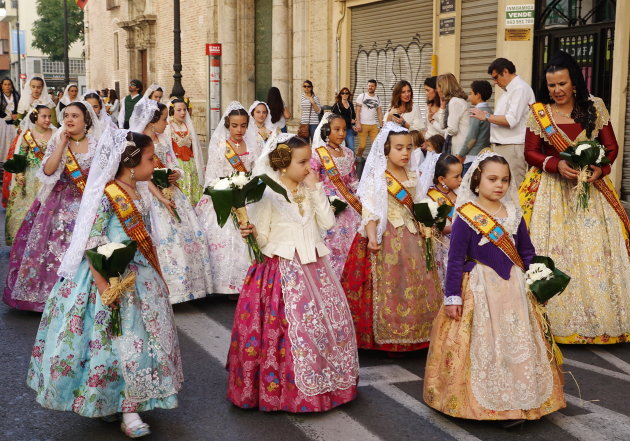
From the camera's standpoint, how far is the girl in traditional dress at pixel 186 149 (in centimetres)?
959

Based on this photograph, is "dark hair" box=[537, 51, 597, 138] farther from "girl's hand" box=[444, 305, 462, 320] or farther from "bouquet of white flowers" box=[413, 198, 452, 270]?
"girl's hand" box=[444, 305, 462, 320]

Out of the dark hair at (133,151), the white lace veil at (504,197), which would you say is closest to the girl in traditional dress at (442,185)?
the white lace veil at (504,197)

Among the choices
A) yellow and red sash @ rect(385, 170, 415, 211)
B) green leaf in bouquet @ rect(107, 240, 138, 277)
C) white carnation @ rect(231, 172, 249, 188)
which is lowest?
green leaf in bouquet @ rect(107, 240, 138, 277)

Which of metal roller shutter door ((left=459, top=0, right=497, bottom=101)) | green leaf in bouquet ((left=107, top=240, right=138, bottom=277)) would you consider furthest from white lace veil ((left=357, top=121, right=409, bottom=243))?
metal roller shutter door ((left=459, top=0, right=497, bottom=101))

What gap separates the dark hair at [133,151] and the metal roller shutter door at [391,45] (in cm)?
1300

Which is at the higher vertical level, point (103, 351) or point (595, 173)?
point (595, 173)

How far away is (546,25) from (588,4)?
35.7 inches

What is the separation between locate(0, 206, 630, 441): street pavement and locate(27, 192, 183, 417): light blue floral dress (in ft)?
0.89

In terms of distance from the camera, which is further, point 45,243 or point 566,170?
point 45,243

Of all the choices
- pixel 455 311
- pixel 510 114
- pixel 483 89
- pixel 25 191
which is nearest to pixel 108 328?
pixel 455 311

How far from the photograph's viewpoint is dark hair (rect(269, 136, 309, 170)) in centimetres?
551

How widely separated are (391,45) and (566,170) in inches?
502

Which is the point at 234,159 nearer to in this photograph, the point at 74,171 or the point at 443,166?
the point at 74,171

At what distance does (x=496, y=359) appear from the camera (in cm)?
502
